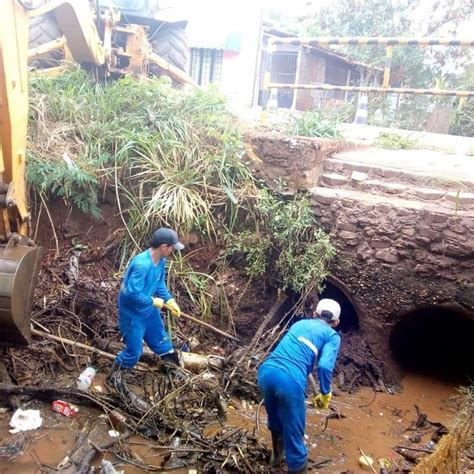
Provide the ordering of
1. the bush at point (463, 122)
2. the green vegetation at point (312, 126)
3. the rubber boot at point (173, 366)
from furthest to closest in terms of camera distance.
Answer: the bush at point (463, 122) → the green vegetation at point (312, 126) → the rubber boot at point (173, 366)

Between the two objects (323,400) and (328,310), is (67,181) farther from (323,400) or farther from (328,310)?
(323,400)

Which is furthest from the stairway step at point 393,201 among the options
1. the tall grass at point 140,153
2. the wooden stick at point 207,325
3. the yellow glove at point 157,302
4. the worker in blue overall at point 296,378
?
the yellow glove at point 157,302

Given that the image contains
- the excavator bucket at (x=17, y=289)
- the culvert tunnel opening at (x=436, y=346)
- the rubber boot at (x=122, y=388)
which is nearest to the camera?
the excavator bucket at (x=17, y=289)

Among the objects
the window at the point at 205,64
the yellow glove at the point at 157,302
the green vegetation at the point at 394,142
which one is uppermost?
the window at the point at 205,64

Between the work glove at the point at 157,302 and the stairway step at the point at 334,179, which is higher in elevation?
the stairway step at the point at 334,179

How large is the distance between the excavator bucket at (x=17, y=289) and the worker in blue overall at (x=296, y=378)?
66.2 inches

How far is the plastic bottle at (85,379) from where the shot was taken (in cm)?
438

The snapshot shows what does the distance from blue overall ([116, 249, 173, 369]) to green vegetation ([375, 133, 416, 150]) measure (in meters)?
4.34

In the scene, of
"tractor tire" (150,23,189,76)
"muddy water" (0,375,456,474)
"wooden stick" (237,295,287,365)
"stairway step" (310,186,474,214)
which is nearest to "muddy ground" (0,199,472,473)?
"muddy water" (0,375,456,474)

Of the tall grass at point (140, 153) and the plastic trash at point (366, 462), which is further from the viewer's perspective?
the tall grass at point (140, 153)

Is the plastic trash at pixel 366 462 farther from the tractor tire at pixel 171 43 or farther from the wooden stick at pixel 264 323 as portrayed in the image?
the tractor tire at pixel 171 43

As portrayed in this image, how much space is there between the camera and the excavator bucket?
3260 millimetres

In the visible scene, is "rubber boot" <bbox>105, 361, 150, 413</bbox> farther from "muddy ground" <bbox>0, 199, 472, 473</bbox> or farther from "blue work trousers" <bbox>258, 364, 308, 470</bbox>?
"blue work trousers" <bbox>258, 364, 308, 470</bbox>

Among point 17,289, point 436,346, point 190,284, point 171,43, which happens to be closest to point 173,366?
point 190,284
